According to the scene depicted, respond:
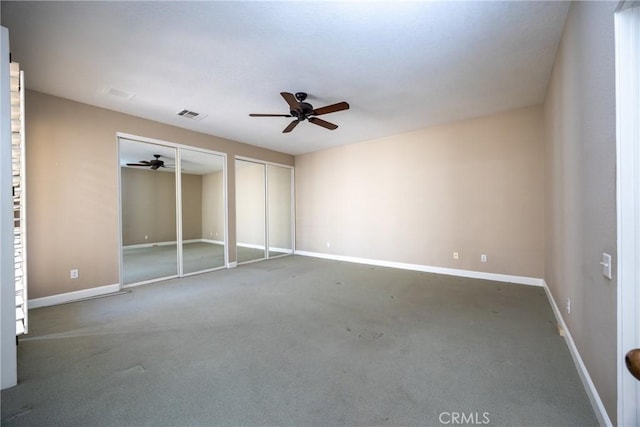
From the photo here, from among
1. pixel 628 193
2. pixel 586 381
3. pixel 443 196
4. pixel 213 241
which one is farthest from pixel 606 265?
pixel 213 241

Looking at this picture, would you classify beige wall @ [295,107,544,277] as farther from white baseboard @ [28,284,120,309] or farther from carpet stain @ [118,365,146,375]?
carpet stain @ [118,365,146,375]

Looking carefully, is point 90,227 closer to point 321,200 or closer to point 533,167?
point 321,200

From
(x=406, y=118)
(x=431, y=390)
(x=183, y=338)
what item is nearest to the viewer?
(x=431, y=390)

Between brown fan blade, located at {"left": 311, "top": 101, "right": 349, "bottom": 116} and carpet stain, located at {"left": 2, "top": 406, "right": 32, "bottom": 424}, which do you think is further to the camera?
brown fan blade, located at {"left": 311, "top": 101, "right": 349, "bottom": 116}

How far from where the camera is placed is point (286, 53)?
2.52 m

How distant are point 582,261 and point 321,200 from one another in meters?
5.02

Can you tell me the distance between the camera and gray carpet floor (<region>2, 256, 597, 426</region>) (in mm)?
1519

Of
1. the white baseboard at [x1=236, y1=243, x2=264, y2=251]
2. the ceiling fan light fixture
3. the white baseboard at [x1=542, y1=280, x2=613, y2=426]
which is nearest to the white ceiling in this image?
the ceiling fan light fixture

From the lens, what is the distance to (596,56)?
1432 millimetres

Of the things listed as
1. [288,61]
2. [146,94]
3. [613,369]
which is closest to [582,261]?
[613,369]

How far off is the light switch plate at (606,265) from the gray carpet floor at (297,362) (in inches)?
33.2

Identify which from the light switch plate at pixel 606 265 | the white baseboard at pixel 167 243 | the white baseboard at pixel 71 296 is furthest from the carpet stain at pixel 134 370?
the light switch plate at pixel 606 265

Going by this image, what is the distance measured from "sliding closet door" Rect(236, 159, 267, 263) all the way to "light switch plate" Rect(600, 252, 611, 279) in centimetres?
527

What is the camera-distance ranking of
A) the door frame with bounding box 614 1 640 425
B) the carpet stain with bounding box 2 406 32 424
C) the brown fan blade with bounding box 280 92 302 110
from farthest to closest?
the brown fan blade with bounding box 280 92 302 110
the carpet stain with bounding box 2 406 32 424
the door frame with bounding box 614 1 640 425
